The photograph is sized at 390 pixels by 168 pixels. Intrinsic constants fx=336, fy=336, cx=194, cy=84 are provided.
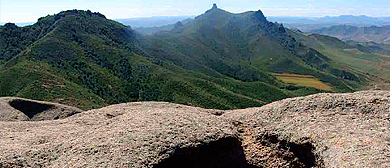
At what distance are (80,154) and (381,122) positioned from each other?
23631 millimetres

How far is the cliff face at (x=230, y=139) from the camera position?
80.2 ft

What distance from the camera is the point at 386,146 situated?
72.4ft

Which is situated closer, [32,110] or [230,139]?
[230,139]

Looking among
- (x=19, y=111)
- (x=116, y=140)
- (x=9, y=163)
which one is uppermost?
(x=116, y=140)

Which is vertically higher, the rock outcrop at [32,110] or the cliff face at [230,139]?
the cliff face at [230,139]

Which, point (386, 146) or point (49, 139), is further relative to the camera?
point (49, 139)

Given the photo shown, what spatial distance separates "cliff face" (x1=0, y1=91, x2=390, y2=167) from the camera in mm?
24438

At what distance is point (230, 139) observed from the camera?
2927 centimetres

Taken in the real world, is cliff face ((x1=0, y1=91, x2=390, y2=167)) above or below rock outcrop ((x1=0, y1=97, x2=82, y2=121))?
above

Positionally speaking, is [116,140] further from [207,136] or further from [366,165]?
[366,165]

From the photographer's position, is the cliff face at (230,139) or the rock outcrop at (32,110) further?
the rock outcrop at (32,110)

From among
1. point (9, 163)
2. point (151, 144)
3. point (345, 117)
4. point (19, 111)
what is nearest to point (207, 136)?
point (151, 144)

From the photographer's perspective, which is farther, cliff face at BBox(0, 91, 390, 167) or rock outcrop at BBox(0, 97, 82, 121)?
rock outcrop at BBox(0, 97, 82, 121)

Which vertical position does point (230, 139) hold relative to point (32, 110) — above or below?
above
